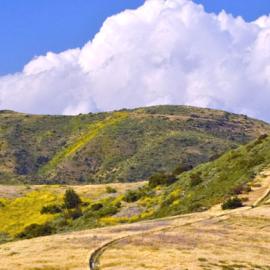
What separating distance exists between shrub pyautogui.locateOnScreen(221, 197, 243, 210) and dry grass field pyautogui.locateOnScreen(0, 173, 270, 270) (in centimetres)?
482

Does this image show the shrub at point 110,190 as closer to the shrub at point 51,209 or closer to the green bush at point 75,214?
the shrub at point 51,209

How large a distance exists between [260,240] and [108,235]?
956 centimetres

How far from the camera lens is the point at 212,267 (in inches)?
1310

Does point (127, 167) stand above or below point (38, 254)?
above

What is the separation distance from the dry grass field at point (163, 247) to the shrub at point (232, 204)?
190 inches

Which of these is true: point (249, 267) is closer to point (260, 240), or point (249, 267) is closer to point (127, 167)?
point (260, 240)

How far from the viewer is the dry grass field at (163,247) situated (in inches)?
1299

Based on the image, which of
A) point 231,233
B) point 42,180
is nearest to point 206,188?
point 231,233

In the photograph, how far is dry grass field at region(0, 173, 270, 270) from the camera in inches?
1299

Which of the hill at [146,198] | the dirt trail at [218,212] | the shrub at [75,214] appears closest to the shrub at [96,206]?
the hill at [146,198]

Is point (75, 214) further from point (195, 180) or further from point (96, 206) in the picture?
point (195, 180)

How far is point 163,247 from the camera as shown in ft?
121

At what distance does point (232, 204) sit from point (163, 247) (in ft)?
58.6

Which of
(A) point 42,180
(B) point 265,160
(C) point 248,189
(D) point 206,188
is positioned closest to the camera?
(C) point 248,189
